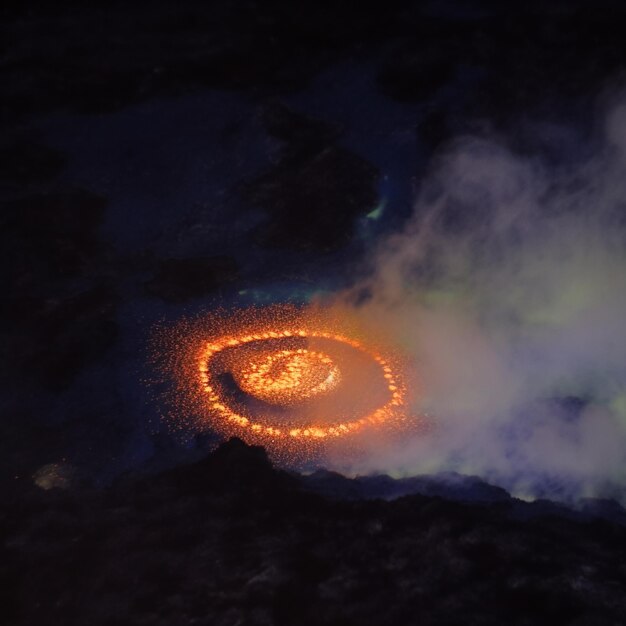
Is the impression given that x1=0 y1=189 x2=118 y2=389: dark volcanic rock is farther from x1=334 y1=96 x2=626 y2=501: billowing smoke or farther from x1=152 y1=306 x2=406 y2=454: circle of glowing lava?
x1=334 y1=96 x2=626 y2=501: billowing smoke

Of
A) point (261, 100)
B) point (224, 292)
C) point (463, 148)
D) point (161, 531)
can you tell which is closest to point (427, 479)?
point (161, 531)

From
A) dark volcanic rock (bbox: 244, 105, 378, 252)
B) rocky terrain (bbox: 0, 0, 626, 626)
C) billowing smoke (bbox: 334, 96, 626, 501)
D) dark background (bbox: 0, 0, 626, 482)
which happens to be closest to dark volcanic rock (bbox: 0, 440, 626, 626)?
rocky terrain (bbox: 0, 0, 626, 626)

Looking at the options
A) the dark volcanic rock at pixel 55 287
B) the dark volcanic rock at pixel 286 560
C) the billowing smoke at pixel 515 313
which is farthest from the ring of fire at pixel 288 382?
the dark volcanic rock at pixel 55 287

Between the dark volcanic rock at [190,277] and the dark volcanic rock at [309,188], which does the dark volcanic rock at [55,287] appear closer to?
the dark volcanic rock at [190,277]

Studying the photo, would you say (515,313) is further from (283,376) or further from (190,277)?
(190,277)

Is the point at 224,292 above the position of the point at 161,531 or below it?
above

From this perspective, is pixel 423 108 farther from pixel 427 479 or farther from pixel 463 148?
pixel 427 479

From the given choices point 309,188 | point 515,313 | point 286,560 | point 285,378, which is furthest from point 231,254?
point 286,560
